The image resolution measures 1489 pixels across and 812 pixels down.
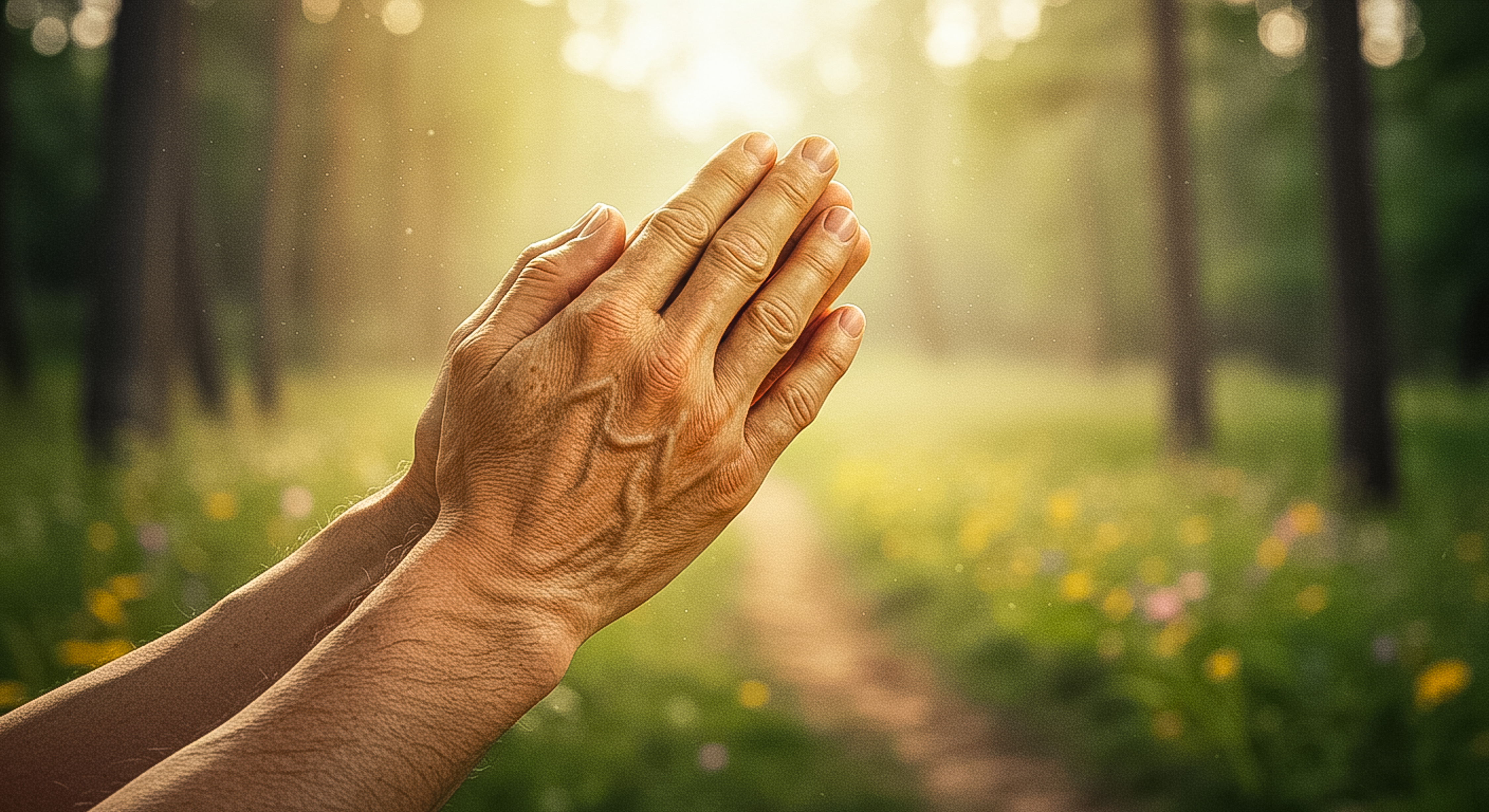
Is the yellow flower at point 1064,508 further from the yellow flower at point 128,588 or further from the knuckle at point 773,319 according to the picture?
the yellow flower at point 128,588

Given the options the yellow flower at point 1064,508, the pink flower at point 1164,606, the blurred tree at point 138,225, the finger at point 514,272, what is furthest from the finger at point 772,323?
the blurred tree at point 138,225

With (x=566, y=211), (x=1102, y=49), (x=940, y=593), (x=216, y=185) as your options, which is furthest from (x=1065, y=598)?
(x=216, y=185)

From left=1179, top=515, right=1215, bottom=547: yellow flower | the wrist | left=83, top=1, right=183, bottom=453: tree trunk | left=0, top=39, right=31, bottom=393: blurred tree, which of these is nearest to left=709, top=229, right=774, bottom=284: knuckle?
the wrist

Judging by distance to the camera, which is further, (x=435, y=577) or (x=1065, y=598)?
(x=1065, y=598)

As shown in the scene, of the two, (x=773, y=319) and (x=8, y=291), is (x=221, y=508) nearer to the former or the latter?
(x=773, y=319)

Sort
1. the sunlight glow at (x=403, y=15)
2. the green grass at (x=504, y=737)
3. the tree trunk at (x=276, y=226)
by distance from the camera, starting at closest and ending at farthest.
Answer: the green grass at (x=504, y=737), the sunlight glow at (x=403, y=15), the tree trunk at (x=276, y=226)

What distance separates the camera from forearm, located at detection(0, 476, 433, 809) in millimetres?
961

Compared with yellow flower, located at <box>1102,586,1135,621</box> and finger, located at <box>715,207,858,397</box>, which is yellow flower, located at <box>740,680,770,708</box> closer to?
yellow flower, located at <box>1102,586,1135,621</box>

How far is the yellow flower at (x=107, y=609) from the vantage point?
2.11 metres

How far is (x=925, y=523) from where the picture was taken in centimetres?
480

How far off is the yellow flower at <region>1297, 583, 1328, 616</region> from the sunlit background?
0.05 feet

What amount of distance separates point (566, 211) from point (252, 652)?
34.8 inches

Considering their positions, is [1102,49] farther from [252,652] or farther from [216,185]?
[216,185]

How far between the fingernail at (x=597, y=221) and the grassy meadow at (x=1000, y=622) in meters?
0.62
